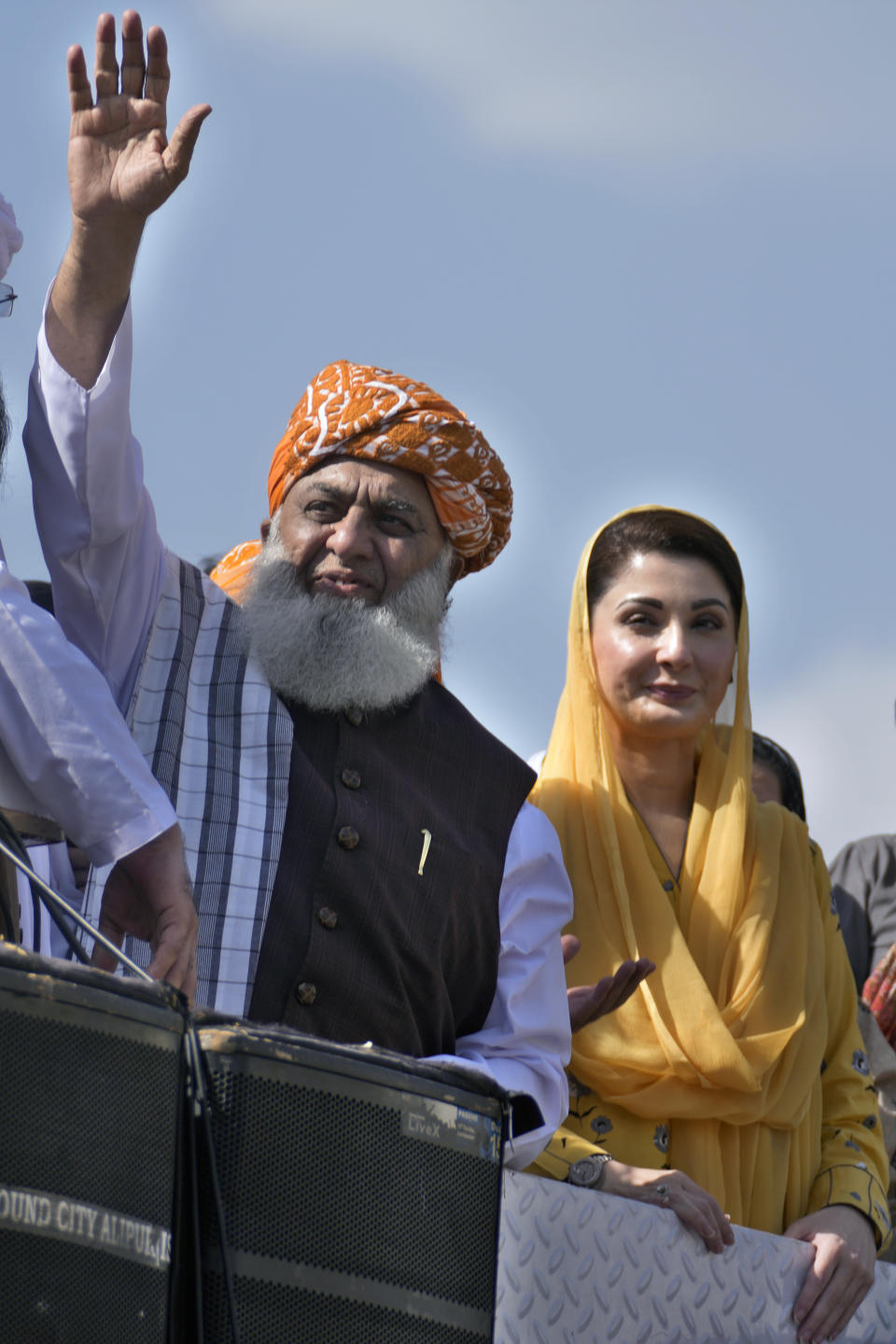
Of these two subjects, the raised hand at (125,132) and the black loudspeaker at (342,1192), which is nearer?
the black loudspeaker at (342,1192)

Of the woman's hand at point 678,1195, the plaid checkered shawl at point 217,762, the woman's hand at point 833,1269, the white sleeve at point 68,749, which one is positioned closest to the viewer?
the white sleeve at point 68,749

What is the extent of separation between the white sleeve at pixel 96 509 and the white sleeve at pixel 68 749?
0.81m

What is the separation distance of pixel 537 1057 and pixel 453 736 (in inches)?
29.0

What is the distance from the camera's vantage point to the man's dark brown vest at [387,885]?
3.09 meters

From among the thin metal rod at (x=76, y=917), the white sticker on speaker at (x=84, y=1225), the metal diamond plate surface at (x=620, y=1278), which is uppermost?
the thin metal rod at (x=76, y=917)


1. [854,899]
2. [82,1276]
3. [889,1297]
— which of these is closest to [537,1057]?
[889,1297]

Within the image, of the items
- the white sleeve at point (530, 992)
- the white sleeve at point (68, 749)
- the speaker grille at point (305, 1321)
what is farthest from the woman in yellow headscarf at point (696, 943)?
the speaker grille at point (305, 1321)

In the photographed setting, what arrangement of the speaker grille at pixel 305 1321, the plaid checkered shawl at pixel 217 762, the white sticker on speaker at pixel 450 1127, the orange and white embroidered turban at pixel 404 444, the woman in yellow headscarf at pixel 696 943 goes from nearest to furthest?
the speaker grille at pixel 305 1321
the white sticker on speaker at pixel 450 1127
the plaid checkered shawl at pixel 217 762
the woman in yellow headscarf at pixel 696 943
the orange and white embroidered turban at pixel 404 444

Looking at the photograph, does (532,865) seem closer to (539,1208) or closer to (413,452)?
(539,1208)

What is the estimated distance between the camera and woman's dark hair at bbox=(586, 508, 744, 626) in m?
4.38

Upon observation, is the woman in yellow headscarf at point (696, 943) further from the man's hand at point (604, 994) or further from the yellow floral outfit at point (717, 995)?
the man's hand at point (604, 994)

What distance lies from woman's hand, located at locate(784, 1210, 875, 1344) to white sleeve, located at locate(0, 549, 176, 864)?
1949mm

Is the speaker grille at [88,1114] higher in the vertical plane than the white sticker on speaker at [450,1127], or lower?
higher

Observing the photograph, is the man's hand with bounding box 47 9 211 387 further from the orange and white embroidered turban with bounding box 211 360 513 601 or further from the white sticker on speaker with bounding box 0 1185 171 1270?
the white sticker on speaker with bounding box 0 1185 171 1270
